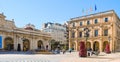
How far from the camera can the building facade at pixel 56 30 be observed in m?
95.5

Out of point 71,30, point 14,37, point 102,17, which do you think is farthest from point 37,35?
point 102,17

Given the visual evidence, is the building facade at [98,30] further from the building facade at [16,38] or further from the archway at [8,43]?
the archway at [8,43]

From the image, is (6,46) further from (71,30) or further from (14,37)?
(71,30)

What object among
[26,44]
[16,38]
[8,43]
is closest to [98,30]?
[26,44]

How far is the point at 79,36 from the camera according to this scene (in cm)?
5600

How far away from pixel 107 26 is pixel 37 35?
19281mm

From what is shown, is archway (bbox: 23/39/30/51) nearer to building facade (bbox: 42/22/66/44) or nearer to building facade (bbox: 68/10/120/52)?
building facade (bbox: 68/10/120/52)

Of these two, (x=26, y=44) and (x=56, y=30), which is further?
(x=56, y=30)

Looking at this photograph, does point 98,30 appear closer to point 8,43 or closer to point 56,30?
point 8,43

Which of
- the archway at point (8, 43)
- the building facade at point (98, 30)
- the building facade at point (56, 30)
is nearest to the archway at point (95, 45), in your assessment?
the building facade at point (98, 30)

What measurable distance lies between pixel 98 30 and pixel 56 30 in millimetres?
48678

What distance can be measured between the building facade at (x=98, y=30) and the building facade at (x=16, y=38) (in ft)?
35.4

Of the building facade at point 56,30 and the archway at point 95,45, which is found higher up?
the building facade at point 56,30

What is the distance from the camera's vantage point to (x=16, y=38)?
44.5m
